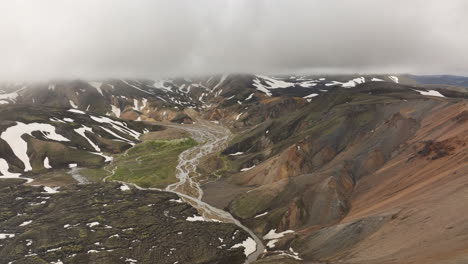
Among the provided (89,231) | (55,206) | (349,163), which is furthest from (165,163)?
(349,163)

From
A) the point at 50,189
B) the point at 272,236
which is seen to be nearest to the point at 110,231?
the point at 272,236

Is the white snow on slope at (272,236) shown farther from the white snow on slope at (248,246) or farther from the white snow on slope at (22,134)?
the white snow on slope at (22,134)

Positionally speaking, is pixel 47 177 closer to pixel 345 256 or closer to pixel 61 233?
pixel 61 233

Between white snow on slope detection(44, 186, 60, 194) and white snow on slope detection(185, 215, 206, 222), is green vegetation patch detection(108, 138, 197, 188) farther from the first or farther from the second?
→ white snow on slope detection(185, 215, 206, 222)

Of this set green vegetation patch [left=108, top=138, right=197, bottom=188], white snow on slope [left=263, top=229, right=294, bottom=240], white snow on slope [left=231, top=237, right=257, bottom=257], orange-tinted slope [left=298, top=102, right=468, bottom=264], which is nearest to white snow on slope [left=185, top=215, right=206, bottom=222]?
white snow on slope [left=231, top=237, right=257, bottom=257]

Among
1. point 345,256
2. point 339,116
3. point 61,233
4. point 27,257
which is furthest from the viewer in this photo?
point 339,116

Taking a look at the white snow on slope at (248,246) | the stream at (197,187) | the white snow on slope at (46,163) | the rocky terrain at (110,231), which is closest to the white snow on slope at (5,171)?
the white snow on slope at (46,163)

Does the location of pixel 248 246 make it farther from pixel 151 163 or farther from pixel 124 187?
pixel 151 163
